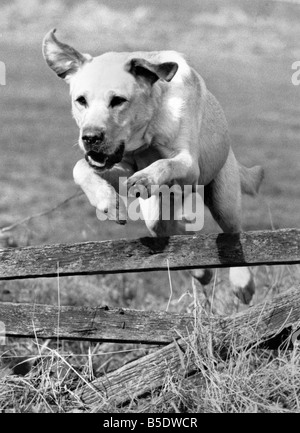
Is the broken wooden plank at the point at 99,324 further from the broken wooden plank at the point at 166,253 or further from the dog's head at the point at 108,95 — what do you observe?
the dog's head at the point at 108,95

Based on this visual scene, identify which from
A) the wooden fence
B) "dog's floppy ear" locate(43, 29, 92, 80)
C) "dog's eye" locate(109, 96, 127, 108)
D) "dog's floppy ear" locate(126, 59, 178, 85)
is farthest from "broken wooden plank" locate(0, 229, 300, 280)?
"dog's floppy ear" locate(43, 29, 92, 80)

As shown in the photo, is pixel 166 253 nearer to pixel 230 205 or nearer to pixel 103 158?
pixel 103 158

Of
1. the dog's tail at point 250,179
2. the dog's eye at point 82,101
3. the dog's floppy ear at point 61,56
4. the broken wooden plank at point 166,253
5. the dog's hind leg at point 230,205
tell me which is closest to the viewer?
the broken wooden plank at point 166,253

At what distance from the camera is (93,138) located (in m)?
3.59

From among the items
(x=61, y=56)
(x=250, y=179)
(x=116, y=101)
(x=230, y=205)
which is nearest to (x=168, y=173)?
(x=116, y=101)

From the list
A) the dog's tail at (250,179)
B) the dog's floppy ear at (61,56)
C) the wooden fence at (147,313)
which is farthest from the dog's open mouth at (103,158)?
the dog's tail at (250,179)

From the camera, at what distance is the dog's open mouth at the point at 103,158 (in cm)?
368

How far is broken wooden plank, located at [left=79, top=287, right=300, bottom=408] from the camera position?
3441 millimetres

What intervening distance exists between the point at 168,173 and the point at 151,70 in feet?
1.72

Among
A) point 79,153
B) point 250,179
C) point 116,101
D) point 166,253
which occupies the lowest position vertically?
point 250,179

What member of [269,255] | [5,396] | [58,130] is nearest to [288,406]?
[269,255]

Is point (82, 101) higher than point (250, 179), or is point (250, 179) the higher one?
point (82, 101)

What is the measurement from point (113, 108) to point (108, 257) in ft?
2.27

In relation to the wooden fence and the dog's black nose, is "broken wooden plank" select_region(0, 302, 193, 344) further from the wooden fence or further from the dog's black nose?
the dog's black nose
